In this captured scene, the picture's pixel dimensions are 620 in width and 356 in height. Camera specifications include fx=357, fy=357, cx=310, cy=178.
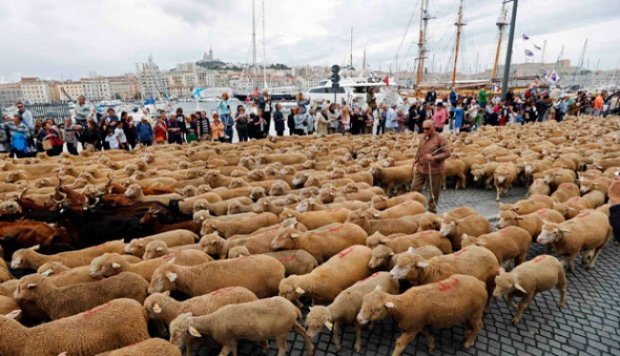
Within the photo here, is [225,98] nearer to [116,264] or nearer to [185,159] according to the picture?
[185,159]

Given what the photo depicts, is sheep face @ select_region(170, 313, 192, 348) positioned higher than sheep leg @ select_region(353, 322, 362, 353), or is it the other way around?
sheep face @ select_region(170, 313, 192, 348)

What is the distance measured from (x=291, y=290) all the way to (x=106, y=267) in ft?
8.16

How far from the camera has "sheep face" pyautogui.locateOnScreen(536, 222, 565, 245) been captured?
19.0 feet

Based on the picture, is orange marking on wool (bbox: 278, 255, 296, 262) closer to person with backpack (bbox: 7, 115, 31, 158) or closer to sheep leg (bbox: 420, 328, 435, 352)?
sheep leg (bbox: 420, 328, 435, 352)

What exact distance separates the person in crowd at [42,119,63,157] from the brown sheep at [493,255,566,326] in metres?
16.1

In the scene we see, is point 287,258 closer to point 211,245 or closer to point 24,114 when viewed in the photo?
point 211,245

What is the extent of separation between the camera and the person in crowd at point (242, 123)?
57.2 ft

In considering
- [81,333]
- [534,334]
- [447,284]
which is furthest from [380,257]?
[81,333]

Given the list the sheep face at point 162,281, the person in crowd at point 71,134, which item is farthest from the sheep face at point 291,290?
the person in crowd at point 71,134

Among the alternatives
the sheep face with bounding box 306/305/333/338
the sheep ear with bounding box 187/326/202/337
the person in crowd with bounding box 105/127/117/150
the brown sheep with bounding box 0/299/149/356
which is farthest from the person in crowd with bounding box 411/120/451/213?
the person in crowd with bounding box 105/127/117/150

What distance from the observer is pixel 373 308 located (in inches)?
161

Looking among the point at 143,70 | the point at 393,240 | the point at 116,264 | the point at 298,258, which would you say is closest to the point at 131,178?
the point at 116,264

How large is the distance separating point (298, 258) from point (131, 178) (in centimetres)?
637

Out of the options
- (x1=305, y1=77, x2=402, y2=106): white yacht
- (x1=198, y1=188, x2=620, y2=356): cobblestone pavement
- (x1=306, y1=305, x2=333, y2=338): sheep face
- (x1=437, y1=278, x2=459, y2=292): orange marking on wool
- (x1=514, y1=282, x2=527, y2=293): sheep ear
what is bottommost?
(x1=198, y1=188, x2=620, y2=356): cobblestone pavement
